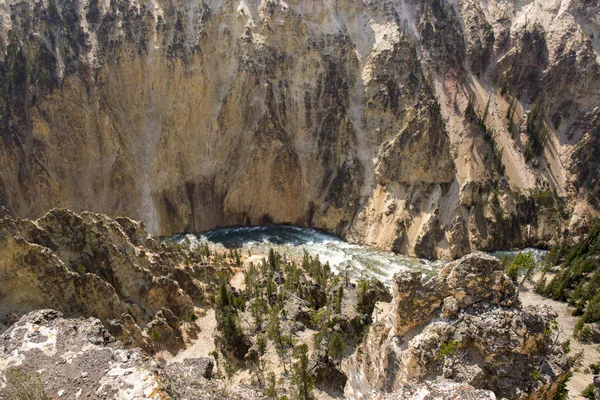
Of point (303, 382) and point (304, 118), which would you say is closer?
point (303, 382)

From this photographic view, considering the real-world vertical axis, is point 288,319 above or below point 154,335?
above

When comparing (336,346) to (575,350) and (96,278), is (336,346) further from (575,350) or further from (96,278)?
(575,350)

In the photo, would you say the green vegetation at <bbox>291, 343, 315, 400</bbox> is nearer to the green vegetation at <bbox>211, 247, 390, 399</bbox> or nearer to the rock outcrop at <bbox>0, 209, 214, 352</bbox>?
the green vegetation at <bbox>211, 247, 390, 399</bbox>

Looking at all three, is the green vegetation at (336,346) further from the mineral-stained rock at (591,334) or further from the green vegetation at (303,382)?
the mineral-stained rock at (591,334)

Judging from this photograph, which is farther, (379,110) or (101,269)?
(379,110)

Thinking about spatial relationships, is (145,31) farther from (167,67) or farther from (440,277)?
(440,277)

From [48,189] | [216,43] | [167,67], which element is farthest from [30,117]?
[216,43]

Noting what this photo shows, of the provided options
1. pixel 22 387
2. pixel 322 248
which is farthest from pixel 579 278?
pixel 22 387
